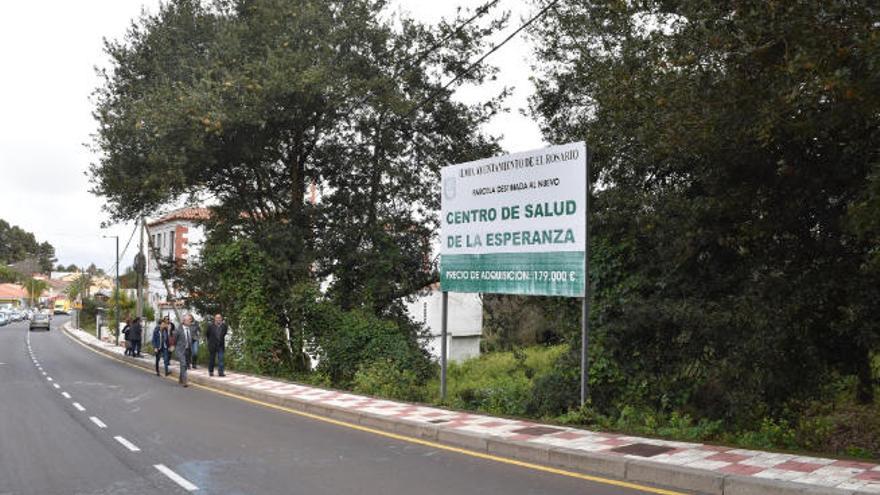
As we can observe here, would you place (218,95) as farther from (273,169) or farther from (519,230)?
(519,230)

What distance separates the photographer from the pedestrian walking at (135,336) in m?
31.2

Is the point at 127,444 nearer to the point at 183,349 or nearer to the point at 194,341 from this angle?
the point at 183,349

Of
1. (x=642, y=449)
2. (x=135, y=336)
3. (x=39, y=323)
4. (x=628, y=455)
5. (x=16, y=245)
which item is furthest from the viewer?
(x=16, y=245)

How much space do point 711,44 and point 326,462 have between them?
6778 millimetres

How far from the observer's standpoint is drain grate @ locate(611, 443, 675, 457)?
8.43 meters

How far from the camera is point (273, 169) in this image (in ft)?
83.7

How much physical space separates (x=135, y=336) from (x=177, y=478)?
25.0 meters

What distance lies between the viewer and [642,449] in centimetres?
872

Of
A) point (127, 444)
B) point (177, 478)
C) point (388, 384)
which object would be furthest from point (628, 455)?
point (388, 384)

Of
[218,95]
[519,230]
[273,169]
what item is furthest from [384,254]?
[519,230]

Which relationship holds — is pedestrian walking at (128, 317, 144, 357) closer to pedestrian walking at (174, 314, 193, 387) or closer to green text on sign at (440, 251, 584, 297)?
pedestrian walking at (174, 314, 193, 387)

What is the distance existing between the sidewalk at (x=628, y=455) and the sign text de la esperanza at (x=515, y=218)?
2.97m

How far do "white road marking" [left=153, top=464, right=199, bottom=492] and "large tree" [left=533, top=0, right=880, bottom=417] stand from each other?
7.15 meters

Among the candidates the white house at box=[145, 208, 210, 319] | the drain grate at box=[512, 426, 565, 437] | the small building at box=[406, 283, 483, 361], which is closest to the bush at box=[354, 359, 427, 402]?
the drain grate at box=[512, 426, 565, 437]
